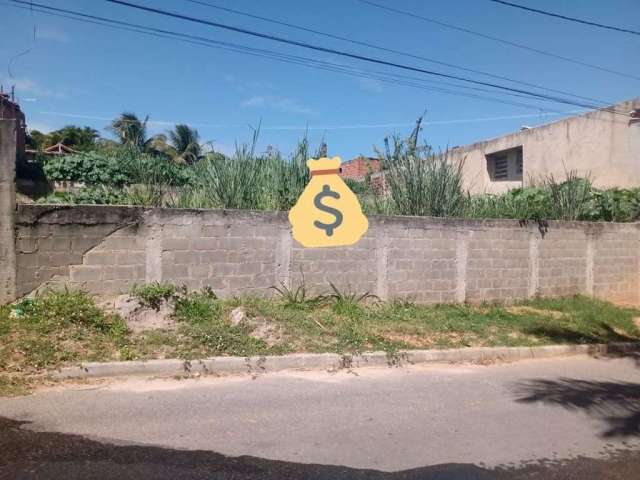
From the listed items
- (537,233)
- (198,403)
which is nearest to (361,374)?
(198,403)

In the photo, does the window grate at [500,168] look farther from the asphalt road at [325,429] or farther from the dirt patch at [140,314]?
the dirt patch at [140,314]

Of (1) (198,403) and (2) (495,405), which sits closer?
(1) (198,403)

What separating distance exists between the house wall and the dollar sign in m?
10.1

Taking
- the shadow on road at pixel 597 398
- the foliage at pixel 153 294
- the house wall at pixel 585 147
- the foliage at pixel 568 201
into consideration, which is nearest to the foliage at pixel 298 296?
the foliage at pixel 153 294

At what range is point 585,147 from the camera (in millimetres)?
18625

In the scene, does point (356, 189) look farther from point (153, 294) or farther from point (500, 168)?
point (500, 168)

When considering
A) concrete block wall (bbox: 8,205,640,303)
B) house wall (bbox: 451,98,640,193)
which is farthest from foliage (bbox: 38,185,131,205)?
house wall (bbox: 451,98,640,193)

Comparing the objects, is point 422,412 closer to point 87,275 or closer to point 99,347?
point 99,347

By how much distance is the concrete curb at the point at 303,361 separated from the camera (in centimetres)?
556

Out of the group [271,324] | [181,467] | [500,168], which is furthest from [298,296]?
[500,168]

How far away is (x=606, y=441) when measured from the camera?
14.7 feet

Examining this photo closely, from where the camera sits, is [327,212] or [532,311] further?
[532,311]

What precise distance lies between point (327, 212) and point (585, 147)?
46.2 ft

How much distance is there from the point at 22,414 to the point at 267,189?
560 centimetres
